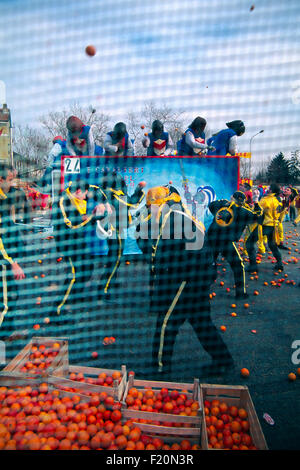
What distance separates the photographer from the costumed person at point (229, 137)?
5199mm

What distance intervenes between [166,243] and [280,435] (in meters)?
1.43

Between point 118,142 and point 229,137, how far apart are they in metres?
1.90

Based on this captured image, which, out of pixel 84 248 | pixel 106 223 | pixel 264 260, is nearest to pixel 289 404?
pixel 84 248

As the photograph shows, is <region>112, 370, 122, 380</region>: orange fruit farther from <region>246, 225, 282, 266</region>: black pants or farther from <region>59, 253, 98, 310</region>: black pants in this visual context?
<region>246, 225, 282, 266</region>: black pants

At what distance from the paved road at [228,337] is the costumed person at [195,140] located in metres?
2.25

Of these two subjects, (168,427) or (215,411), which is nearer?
(168,427)

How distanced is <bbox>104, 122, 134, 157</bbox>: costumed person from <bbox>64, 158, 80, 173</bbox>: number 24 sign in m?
0.55

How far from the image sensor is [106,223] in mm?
4090

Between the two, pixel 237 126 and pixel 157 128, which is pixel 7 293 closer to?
pixel 157 128

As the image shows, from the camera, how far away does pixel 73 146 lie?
495 centimetres

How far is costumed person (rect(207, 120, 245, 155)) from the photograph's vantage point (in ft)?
17.1

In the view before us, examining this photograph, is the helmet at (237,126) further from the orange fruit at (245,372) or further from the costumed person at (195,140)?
the orange fruit at (245,372)

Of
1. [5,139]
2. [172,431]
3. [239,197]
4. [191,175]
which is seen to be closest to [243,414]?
[172,431]
